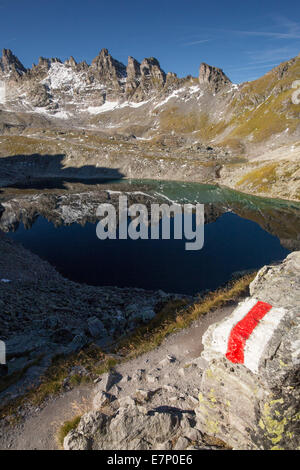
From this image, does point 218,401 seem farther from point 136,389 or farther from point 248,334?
point 136,389

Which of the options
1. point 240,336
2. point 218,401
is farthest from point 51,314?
point 240,336

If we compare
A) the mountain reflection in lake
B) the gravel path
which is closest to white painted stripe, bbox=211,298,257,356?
the gravel path

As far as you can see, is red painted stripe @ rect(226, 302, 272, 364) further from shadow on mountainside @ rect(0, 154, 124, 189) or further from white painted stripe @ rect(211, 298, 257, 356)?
shadow on mountainside @ rect(0, 154, 124, 189)

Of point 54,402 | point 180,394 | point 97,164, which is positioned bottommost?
point 54,402

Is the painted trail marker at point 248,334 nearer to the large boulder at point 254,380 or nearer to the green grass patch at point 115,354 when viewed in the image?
the large boulder at point 254,380

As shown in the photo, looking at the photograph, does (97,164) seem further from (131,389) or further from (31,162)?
(131,389)

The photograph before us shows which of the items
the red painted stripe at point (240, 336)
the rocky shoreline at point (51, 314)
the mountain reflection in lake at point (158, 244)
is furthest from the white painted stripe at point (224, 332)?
the mountain reflection in lake at point (158, 244)

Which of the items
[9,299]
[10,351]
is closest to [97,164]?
[9,299]
